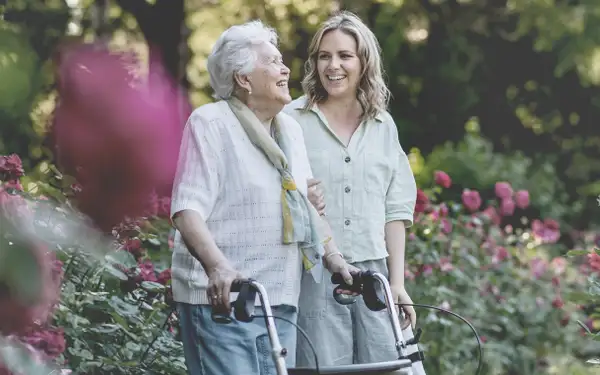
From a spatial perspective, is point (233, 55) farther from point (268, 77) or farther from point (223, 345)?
point (223, 345)

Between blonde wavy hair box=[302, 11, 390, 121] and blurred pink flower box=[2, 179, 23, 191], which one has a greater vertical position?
blonde wavy hair box=[302, 11, 390, 121]

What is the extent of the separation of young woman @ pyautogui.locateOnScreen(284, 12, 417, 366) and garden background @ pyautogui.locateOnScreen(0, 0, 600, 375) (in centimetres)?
53

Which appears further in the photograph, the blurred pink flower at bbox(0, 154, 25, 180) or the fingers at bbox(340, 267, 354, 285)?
the blurred pink flower at bbox(0, 154, 25, 180)

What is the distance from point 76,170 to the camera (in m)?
0.86

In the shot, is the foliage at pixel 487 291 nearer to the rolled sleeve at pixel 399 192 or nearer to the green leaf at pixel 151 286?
the rolled sleeve at pixel 399 192

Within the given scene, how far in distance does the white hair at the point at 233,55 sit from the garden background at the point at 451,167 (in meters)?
0.32

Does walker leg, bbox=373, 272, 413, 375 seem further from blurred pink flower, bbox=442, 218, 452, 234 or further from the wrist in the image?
blurred pink flower, bbox=442, 218, 452, 234

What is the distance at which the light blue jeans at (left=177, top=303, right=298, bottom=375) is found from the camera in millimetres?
2893

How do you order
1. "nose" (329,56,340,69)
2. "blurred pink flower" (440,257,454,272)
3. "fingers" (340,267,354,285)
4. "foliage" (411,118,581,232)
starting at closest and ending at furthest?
"fingers" (340,267,354,285)
"nose" (329,56,340,69)
"blurred pink flower" (440,257,454,272)
"foliage" (411,118,581,232)

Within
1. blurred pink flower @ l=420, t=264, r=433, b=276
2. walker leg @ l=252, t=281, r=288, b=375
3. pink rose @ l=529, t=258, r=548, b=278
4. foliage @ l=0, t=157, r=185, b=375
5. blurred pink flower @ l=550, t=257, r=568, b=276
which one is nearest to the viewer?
walker leg @ l=252, t=281, r=288, b=375

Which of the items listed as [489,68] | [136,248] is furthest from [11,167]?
[489,68]

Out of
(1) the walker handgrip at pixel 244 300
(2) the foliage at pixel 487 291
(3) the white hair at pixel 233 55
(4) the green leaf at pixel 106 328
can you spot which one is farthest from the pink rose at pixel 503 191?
(1) the walker handgrip at pixel 244 300

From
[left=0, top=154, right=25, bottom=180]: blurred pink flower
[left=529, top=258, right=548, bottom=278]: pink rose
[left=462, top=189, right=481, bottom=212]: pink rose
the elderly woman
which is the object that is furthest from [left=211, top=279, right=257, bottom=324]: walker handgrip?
[left=529, top=258, right=548, bottom=278]: pink rose

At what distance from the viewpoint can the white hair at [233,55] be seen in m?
3.10
